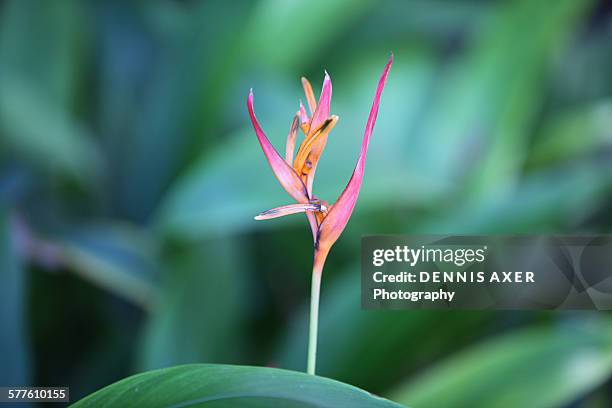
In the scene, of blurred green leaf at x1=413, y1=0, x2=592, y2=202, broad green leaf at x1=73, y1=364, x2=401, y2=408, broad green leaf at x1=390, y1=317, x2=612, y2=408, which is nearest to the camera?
broad green leaf at x1=73, y1=364, x2=401, y2=408

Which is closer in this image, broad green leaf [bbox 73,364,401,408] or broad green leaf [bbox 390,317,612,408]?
broad green leaf [bbox 73,364,401,408]

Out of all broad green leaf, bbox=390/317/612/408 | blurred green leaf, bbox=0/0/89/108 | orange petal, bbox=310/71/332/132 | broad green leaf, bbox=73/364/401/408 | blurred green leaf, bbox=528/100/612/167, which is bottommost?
broad green leaf, bbox=73/364/401/408

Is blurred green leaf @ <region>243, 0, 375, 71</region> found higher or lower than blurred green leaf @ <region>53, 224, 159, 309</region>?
higher

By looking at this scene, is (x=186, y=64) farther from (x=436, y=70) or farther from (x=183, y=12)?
(x=436, y=70)

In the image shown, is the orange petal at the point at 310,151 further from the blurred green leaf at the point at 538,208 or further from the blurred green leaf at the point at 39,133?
the blurred green leaf at the point at 39,133

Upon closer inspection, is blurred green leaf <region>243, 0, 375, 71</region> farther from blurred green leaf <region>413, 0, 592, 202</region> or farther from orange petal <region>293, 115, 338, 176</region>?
orange petal <region>293, 115, 338, 176</region>

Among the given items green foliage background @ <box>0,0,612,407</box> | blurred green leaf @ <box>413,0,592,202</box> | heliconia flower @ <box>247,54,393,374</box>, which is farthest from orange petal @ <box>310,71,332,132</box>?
blurred green leaf @ <box>413,0,592,202</box>

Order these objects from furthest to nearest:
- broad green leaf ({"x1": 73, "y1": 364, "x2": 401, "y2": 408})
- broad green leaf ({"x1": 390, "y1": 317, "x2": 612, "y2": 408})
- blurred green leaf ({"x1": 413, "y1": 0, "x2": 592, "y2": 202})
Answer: blurred green leaf ({"x1": 413, "y1": 0, "x2": 592, "y2": 202}), broad green leaf ({"x1": 390, "y1": 317, "x2": 612, "y2": 408}), broad green leaf ({"x1": 73, "y1": 364, "x2": 401, "y2": 408})
